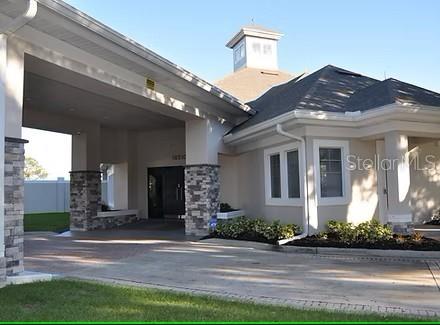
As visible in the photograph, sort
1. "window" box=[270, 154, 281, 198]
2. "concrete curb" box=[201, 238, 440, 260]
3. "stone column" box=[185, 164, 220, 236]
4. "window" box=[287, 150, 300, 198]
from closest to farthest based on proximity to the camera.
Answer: "concrete curb" box=[201, 238, 440, 260], "window" box=[287, 150, 300, 198], "window" box=[270, 154, 281, 198], "stone column" box=[185, 164, 220, 236]

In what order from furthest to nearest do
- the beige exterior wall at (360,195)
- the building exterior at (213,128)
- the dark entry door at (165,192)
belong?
the dark entry door at (165,192), the beige exterior wall at (360,195), the building exterior at (213,128)

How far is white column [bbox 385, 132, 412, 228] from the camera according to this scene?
10477mm

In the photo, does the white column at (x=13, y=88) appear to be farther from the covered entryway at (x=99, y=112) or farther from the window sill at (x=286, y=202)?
the window sill at (x=286, y=202)

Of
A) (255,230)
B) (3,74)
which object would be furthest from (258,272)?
(3,74)

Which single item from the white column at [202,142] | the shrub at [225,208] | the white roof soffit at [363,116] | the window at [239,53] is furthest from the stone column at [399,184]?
the window at [239,53]

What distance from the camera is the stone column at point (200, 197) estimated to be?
14.0 metres

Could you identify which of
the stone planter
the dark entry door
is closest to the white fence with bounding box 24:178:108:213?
the dark entry door

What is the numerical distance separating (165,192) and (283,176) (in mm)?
8847

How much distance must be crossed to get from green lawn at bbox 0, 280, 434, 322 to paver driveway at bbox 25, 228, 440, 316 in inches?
23.1

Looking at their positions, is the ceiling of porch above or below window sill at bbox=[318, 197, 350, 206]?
above

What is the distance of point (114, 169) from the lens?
20203 mm

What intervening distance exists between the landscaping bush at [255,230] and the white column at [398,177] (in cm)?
232

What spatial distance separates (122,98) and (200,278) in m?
5.37

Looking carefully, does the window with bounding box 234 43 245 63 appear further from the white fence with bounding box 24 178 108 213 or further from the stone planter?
the stone planter
